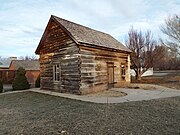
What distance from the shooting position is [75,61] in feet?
46.6

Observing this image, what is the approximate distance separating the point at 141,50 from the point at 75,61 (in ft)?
Result: 65.6

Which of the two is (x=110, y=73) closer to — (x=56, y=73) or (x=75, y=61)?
(x=75, y=61)

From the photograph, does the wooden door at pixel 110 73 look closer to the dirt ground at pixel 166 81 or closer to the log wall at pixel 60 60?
the log wall at pixel 60 60

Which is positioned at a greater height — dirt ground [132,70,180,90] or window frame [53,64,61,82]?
window frame [53,64,61,82]

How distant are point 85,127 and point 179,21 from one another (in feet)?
91.0

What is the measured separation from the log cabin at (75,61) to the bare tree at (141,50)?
12.6m

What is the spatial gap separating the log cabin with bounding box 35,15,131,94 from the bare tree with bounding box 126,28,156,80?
494 inches

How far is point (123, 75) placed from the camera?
64.4 feet

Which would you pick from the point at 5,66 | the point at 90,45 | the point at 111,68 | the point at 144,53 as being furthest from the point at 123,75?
the point at 5,66

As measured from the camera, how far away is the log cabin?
14125 mm

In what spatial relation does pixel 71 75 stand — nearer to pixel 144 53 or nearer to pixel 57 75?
pixel 57 75

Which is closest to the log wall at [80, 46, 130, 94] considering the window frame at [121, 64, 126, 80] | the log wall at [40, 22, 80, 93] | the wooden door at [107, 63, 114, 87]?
the wooden door at [107, 63, 114, 87]

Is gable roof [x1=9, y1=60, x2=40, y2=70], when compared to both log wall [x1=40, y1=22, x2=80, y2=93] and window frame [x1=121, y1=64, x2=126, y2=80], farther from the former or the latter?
window frame [x1=121, y1=64, x2=126, y2=80]

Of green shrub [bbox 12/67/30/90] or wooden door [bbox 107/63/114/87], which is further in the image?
green shrub [bbox 12/67/30/90]
